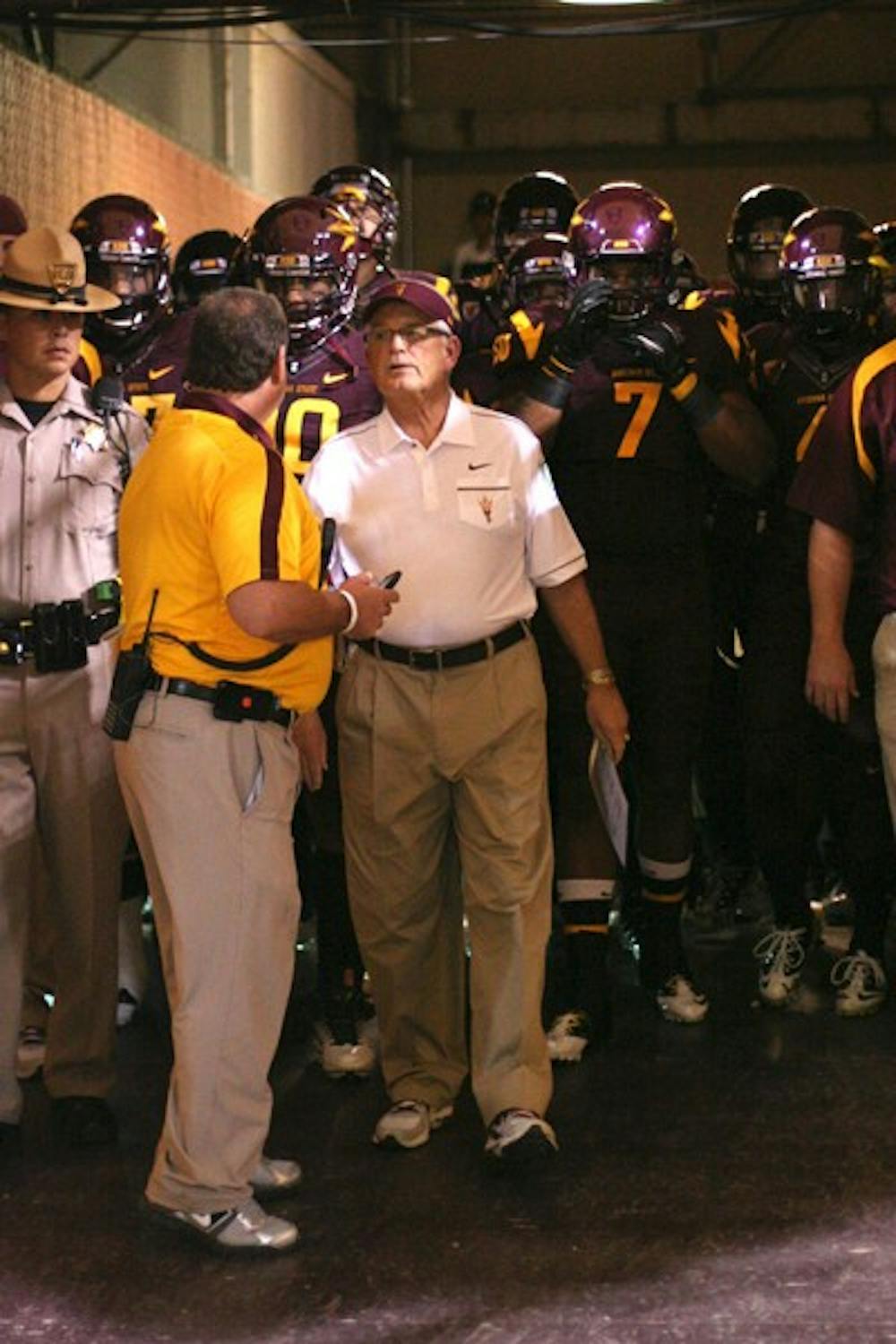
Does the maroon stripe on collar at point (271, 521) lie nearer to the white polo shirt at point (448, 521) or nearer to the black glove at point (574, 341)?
the white polo shirt at point (448, 521)

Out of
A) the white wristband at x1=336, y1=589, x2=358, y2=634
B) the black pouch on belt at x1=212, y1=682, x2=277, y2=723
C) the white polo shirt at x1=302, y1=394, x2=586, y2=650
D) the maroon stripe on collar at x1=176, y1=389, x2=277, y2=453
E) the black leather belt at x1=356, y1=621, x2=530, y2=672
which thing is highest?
the maroon stripe on collar at x1=176, y1=389, x2=277, y2=453

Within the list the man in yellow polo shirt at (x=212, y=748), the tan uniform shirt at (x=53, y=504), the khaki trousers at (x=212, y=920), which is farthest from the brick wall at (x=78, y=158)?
the khaki trousers at (x=212, y=920)

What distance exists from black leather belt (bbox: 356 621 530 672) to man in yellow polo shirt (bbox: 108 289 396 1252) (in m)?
0.48

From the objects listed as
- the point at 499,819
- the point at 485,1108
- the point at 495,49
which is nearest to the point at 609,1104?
the point at 485,1108

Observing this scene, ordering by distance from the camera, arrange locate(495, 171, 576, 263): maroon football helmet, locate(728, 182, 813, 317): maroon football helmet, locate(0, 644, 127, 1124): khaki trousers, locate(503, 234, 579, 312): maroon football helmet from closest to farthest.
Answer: locate(0, 644, 127, 1124): khaki trousers → locate(503, 234, 579, 312): maroon football helmet → locate(728, 182, 813, 317): maroon football helmet → locate(495, 171, 576, 263): maroon football helmet

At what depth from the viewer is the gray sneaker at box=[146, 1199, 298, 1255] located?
166 inches

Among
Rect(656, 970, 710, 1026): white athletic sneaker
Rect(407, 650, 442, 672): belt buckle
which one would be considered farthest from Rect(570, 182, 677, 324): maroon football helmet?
Rect(656, 970, 710, 1026): white athletic sneaker

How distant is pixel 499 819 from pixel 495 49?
50.6ft

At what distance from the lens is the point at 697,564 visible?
→ 5.72 meters

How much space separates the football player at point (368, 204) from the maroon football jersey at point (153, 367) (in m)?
1.14

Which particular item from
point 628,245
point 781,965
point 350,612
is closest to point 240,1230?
point 350,612

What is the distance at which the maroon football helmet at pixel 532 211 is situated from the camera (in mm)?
7426

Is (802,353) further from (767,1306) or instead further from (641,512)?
(767,1306)

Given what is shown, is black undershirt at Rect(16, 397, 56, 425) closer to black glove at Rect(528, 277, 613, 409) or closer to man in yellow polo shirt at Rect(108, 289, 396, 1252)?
man in yellow polo shirt at Rect(108, 289, 396, 1252)
